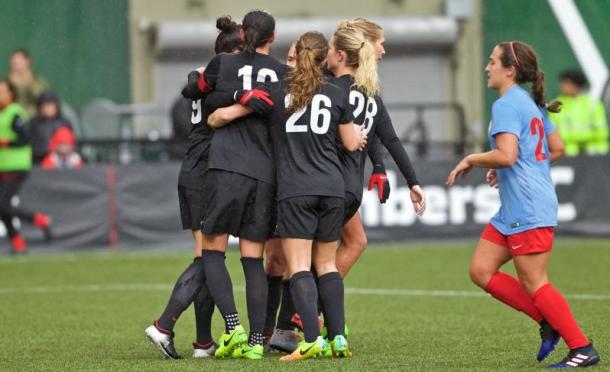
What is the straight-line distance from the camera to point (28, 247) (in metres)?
16.5

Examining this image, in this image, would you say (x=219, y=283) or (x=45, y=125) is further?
(x=45, y=125)

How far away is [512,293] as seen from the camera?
7.44 metres

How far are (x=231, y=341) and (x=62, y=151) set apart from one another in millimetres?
10453

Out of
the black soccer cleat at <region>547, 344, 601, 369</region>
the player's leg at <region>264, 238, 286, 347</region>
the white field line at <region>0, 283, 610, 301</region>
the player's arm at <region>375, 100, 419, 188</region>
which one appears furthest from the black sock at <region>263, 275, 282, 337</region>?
the white field line at <region>0, 283, 610, 301</region>

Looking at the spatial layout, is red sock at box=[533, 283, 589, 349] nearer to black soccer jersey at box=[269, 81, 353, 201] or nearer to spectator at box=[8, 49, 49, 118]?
black soccer jersey at box=[269, 81, 353, 201]

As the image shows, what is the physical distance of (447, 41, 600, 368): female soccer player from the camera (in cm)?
705

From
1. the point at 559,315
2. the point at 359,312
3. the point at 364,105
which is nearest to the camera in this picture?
the point at 559,315

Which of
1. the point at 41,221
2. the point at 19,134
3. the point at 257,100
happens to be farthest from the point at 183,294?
the point at 19,134

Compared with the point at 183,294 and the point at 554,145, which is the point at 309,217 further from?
the point at 554,145

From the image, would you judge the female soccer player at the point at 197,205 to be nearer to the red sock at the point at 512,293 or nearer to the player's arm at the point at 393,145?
the player's arm at the point at 393,145

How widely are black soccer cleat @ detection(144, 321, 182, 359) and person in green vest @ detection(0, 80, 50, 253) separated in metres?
8.44

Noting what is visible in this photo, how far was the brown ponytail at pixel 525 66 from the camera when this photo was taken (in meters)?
7.25

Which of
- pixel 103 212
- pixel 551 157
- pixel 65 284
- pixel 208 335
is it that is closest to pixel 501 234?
pixel 551 157

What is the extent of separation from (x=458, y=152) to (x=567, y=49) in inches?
190
